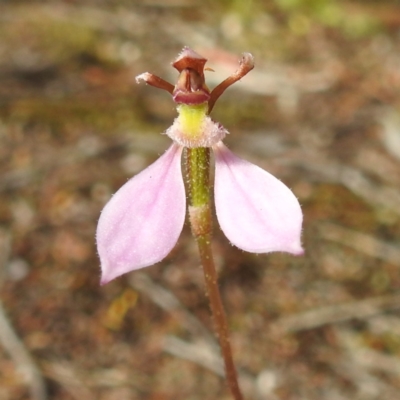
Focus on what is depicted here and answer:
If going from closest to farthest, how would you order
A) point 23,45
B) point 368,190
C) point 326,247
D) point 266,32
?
point 326,247
point 368,190
point 23,45
point 266,32

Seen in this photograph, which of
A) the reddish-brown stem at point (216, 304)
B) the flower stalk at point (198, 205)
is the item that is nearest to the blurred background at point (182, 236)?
the reddish-brown stem at point (216, 304)

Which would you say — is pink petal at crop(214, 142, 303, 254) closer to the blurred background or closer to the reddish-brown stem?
the reddish-brown stem

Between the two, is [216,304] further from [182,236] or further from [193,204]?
[182,236]

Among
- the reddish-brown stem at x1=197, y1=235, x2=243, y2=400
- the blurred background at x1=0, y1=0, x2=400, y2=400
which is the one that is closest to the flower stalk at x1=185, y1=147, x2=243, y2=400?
the reddish-brown stem at x1=197, y1=235, x2=243, y2=400

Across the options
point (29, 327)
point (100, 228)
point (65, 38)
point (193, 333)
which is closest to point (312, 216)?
point (193, 333)

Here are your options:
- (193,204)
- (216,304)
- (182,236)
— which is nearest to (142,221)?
(193,204)

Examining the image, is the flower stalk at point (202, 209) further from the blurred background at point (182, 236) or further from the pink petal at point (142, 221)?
the blurred background at point (182, 236)

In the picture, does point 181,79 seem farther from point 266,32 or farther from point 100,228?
point 266,32
